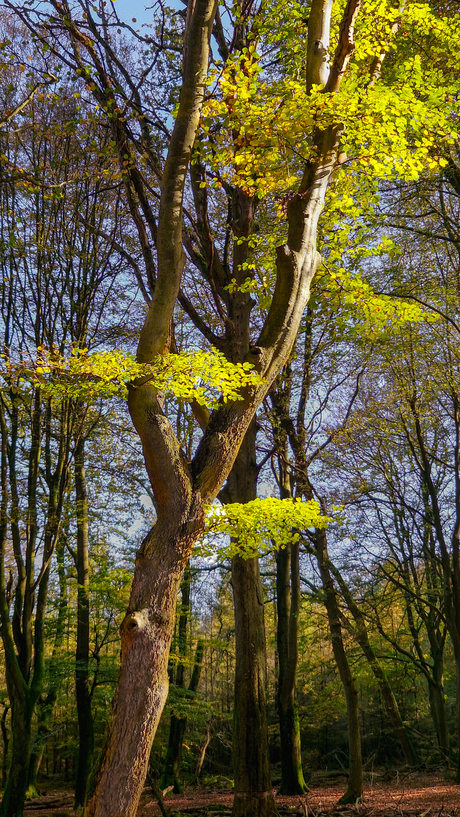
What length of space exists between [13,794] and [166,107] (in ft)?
31.3

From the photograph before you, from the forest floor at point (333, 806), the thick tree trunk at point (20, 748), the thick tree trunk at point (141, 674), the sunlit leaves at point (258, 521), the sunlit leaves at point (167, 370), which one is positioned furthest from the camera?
the thick tree trunk at point (20, 748)

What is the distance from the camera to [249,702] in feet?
21.6

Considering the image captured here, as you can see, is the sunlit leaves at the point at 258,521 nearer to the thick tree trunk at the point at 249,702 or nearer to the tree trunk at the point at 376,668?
the thick tree trunk at the point at 249,702

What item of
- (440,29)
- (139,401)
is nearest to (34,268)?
(139,401)

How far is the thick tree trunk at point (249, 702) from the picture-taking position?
6.19 m

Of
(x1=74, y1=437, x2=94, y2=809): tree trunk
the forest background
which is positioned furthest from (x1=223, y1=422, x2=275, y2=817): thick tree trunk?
(x1=74, y1=437, x2=94, y2=809): tree trunk

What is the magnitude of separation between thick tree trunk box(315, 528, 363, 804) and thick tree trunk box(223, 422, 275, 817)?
2372mm

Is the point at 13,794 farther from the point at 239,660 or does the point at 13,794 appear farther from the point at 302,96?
the point at 302,96

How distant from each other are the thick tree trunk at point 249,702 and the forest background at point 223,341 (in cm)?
3

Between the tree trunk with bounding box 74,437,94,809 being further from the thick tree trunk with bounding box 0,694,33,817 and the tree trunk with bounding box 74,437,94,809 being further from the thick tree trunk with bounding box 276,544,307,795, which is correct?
the thick tree trunk with bounding box 276,544,307,795

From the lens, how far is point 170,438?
446 centimetres

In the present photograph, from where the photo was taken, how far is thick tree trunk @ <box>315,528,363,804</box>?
8492 millimetres

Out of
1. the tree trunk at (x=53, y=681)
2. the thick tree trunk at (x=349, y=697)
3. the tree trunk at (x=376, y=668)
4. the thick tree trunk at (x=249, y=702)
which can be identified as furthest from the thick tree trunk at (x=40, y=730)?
the thick tree trunk at (x=249, y=702)

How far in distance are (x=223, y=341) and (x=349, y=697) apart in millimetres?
5817
